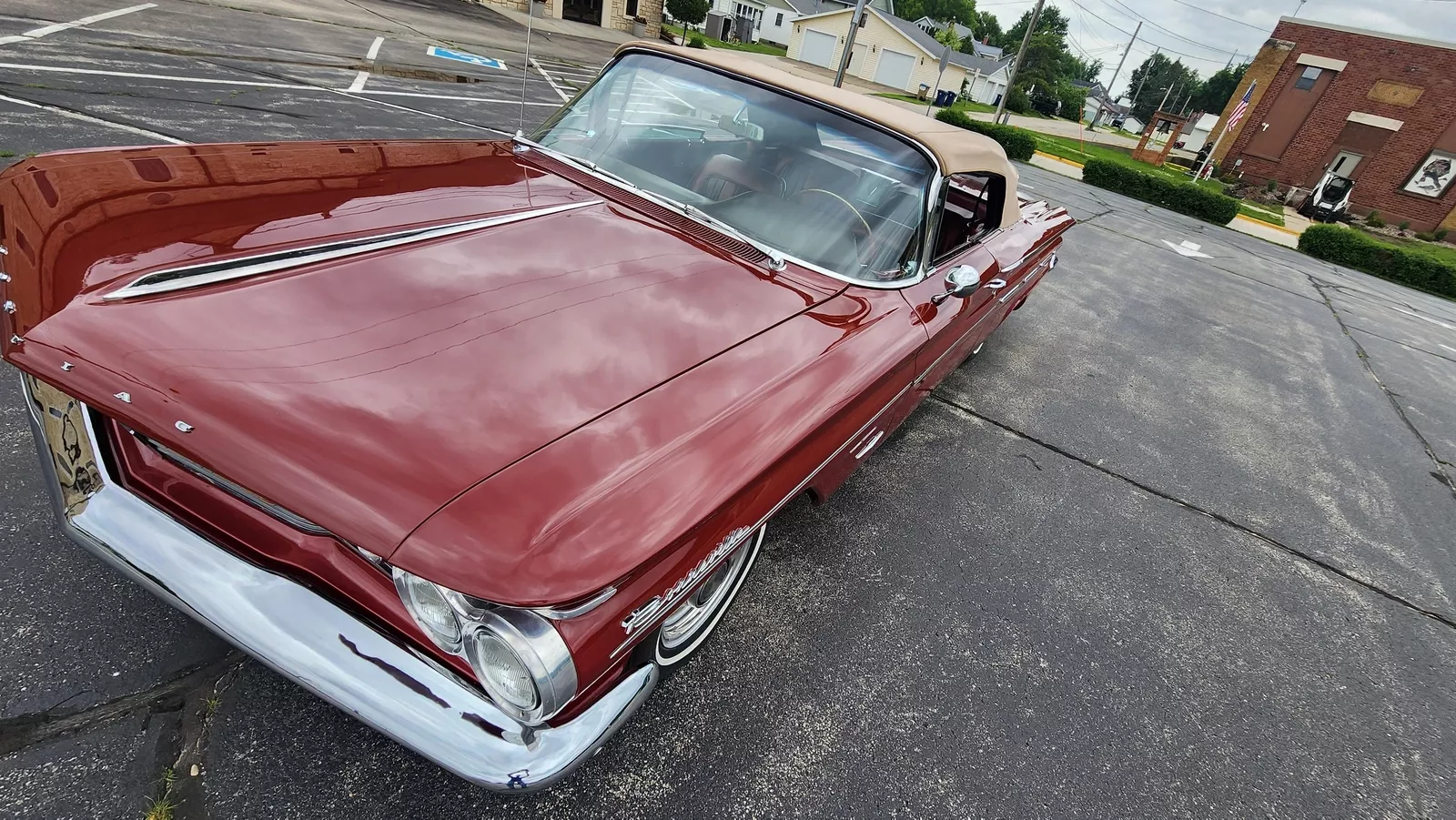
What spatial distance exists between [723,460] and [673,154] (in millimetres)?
1692

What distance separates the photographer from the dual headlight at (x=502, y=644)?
3.72ft

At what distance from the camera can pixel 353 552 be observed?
4.13 ft

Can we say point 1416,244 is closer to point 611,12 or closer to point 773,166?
point 611,12

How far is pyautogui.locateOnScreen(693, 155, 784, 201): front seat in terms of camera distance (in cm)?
251

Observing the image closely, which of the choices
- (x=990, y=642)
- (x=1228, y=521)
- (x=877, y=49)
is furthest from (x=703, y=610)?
(x=877, y=49)

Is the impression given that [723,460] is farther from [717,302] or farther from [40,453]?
[40,453]

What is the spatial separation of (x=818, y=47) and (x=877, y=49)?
14.0 feet

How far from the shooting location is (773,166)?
2.55m

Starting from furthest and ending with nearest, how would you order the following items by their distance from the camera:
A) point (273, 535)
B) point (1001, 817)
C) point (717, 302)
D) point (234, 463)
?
point (717, 302) → point (1001, 817) → point (273, 535) → point (234, 463)

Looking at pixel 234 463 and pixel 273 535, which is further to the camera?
pixel 273 535

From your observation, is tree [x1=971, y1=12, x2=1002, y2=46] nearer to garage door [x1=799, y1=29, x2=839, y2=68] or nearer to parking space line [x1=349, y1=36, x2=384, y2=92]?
garage door [x1=799, y1=29, x2=839, y2=68]

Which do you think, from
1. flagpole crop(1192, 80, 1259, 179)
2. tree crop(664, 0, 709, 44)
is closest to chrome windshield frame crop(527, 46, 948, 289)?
tree crop(664, 0, 709, 44)

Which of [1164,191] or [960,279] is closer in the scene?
[960,279]

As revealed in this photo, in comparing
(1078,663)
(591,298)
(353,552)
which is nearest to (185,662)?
(353,552)
